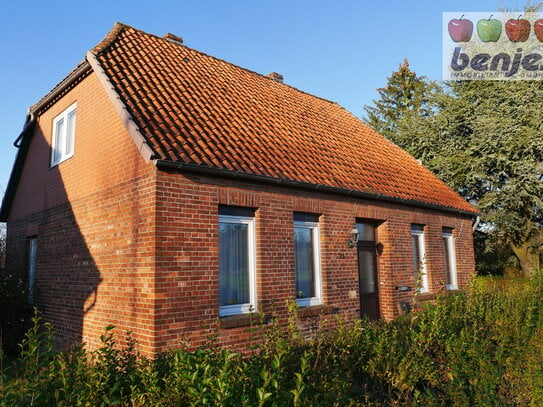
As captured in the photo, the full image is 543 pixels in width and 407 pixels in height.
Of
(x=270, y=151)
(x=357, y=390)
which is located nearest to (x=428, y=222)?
(x=270, y=151)

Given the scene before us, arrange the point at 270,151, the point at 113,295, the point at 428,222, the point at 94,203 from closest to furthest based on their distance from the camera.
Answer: the point at 113,295 → the point at 94,203 → the point at 270,151 → the point at 428,222

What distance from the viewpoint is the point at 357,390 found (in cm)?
496

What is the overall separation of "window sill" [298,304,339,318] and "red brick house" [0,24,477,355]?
59 mm

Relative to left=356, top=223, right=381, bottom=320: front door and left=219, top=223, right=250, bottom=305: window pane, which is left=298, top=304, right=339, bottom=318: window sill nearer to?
left=219, top=223, right=250, bottom=305: window pane

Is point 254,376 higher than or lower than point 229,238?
lower

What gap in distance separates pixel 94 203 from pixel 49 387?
4.98m

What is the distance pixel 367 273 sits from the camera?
34.5 ft

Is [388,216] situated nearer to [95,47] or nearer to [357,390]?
[357,390]

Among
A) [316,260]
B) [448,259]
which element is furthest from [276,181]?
[448,259]

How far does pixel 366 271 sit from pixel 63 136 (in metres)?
8.08

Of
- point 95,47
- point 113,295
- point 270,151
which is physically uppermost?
point 95,47

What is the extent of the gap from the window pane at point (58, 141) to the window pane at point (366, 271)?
25.2 ft

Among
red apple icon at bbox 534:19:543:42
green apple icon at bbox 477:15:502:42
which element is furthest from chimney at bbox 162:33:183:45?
red apple icon at bbox 534:19:543:42

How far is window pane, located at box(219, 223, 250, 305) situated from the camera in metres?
7.43
